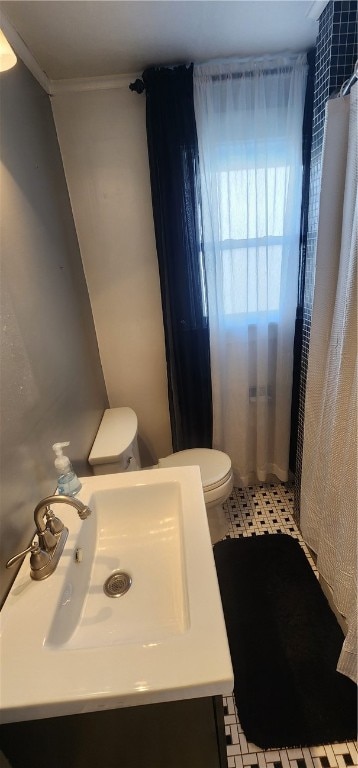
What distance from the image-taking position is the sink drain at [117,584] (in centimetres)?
84

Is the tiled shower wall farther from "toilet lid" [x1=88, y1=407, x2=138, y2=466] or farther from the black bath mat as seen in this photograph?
the black bath mat

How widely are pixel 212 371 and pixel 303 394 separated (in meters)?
0.48

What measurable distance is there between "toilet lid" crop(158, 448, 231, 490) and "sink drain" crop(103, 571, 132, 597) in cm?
67

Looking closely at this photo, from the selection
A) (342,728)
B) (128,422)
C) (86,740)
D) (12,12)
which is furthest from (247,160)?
(342,728)

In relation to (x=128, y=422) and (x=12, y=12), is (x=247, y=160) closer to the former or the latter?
(x=12, y=12)

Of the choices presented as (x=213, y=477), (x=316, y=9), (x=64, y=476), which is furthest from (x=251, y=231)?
(x=64, y=476)

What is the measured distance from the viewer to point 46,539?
773mm

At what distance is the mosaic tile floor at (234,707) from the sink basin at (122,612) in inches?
28.6

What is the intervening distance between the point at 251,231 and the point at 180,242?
34 centimetres

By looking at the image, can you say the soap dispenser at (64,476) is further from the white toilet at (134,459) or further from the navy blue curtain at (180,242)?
the navy blue curtain at (180,242)

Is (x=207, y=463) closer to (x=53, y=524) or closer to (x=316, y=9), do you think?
(x=53, y=524)

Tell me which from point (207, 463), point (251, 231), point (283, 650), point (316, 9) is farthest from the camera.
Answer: point (207, 463)

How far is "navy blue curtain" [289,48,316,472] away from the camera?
1.38 metres

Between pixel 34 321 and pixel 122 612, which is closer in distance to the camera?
pixel 122 612
